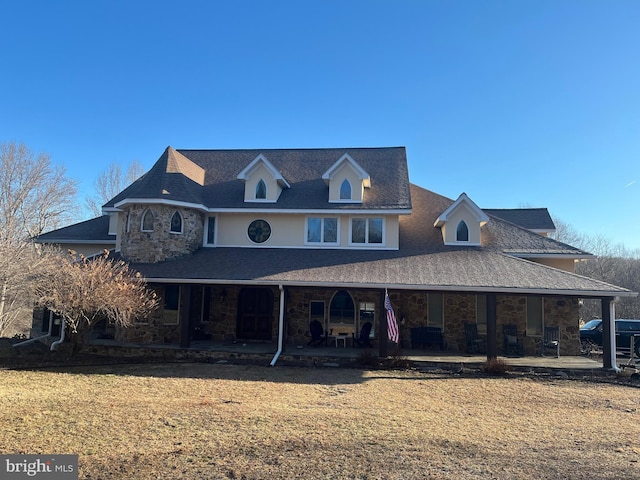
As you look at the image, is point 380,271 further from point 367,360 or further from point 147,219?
point 147,219

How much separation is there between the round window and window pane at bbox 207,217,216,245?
1520 millimetres

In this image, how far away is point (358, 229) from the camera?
56.6 feet

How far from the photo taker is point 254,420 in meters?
7.55

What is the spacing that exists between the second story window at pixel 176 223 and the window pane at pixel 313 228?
5.10 metres

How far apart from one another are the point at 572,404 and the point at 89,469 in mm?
9616

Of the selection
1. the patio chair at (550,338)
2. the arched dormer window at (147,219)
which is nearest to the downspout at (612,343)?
the patio chair at (550,338)

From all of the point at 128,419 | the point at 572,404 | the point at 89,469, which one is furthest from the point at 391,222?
the point at 89,469

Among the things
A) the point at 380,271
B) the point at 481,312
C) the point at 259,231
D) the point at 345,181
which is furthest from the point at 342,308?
the point at 481,312

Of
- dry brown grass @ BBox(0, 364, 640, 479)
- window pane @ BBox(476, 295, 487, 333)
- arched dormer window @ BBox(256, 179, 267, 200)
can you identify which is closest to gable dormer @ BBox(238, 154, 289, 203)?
arched dormer window @ BBox(256, 179, 267, 200)

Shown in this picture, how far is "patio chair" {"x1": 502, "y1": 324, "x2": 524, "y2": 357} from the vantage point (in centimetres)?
1542

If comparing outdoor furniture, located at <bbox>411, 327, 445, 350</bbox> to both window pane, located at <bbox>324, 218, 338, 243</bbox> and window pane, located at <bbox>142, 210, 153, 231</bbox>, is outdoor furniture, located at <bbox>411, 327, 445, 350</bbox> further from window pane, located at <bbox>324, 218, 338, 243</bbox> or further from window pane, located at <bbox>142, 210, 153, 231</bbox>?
window pane, located at <bbox>142, 210, 153, 231</bbox>

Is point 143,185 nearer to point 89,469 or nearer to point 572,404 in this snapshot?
point 89,469

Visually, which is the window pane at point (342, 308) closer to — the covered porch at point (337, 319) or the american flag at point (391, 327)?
the covered porch at point (337, 319)

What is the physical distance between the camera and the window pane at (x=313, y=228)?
17391 mm
